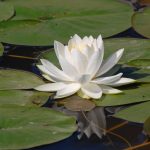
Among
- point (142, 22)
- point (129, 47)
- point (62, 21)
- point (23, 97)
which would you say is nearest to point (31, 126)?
point (23, 97)

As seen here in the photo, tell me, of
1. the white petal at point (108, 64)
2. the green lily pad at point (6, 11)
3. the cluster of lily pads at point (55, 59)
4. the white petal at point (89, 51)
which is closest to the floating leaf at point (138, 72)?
the cluster of lily pads at point (55, 59)

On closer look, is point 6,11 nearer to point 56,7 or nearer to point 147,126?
point 56,7

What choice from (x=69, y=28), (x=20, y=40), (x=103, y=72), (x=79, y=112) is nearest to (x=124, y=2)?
(x=69, y=28)

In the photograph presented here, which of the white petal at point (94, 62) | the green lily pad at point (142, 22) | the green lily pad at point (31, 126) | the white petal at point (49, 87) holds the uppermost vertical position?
the white petal at point (94, 62)

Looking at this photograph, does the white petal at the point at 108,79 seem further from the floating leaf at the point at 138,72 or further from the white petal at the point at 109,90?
the floating leaf at the point at 138,72

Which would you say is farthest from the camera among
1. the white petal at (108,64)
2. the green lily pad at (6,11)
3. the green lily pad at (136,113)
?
the green lily pad at (6,11)

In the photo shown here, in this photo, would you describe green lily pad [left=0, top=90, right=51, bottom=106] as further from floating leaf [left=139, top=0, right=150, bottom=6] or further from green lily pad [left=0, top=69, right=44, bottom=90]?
floating leaf [left=139, top=0, right=150, bottom=6]
